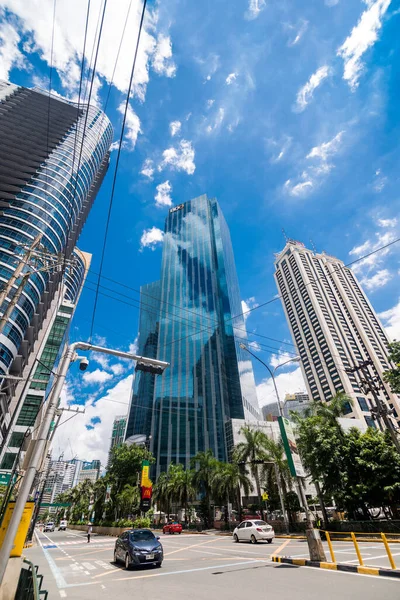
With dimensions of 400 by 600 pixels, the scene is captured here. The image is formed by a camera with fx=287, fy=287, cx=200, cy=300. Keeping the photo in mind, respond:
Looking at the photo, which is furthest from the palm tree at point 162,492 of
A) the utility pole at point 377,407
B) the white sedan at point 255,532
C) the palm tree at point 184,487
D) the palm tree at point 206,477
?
the utility pole at point 377,407

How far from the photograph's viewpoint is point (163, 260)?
13238cm

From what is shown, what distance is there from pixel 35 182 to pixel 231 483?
241 feet

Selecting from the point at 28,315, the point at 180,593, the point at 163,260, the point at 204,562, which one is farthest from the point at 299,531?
the point at 163,260

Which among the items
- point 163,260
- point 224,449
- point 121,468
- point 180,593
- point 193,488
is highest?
point 163,260

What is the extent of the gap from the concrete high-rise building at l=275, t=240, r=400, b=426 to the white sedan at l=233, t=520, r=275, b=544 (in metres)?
78.4

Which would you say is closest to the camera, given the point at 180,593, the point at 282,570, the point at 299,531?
the point at 180,593

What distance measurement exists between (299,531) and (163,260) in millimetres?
116293

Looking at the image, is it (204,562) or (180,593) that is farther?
(204,562)

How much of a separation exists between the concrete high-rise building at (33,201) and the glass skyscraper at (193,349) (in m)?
30.1

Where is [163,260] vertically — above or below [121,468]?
above

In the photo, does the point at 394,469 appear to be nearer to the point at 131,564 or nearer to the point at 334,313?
the point at 131,564

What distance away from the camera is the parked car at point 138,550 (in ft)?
36.9

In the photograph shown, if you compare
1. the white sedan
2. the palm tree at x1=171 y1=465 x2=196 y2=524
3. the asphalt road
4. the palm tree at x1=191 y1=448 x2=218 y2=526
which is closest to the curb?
the asphalt road

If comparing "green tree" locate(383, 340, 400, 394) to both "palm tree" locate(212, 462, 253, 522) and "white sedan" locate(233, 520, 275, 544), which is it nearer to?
"white sedan" locate(233, 520, 275, 544)
